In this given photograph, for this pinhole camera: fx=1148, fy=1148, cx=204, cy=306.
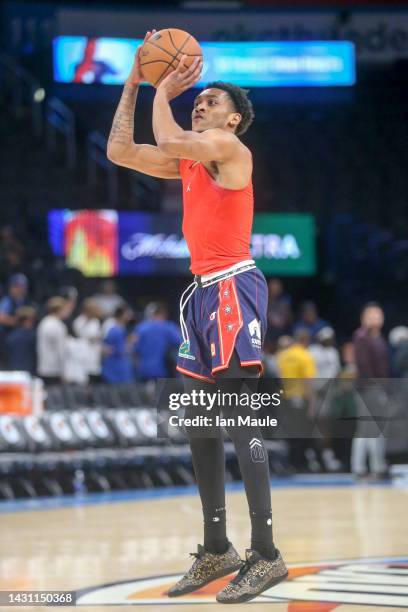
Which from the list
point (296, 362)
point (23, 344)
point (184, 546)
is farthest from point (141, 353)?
point (184, 546)

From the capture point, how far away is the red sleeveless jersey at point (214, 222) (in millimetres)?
4547

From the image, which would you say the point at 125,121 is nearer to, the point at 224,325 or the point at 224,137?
the point at 224,137

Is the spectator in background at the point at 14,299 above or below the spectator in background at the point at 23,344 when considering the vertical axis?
above

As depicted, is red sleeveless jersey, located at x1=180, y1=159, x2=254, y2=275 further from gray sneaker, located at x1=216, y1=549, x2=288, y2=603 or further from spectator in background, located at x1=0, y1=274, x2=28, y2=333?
spectator in background, located at x1=0, y1=274, x2=28, y2=333

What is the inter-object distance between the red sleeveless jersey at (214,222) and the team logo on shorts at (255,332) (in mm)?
264

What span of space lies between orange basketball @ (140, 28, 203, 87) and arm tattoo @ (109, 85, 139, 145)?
0.13m

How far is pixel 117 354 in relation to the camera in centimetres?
1317

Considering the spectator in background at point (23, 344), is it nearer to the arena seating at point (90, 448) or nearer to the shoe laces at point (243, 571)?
the arena seating at point (90, 448)

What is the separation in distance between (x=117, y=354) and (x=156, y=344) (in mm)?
466

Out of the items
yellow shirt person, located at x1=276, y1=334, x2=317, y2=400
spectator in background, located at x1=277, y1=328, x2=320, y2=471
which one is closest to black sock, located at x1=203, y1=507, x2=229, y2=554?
spectator in background, located at x1=277, y1=328, x2=320, y2=471

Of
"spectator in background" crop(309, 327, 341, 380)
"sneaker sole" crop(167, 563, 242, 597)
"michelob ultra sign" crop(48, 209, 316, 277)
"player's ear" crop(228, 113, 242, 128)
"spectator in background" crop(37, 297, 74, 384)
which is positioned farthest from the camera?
"michelob ultra sign" crop(48, 209, 316, 277)

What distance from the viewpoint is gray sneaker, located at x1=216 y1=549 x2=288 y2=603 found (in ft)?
14.1

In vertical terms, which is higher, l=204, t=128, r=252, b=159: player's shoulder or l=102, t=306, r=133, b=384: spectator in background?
l=204, t=128, r=252, b=159: player's shoulder

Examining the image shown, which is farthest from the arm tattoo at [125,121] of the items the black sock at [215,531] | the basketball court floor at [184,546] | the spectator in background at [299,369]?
the spectator in background at [299,369]
